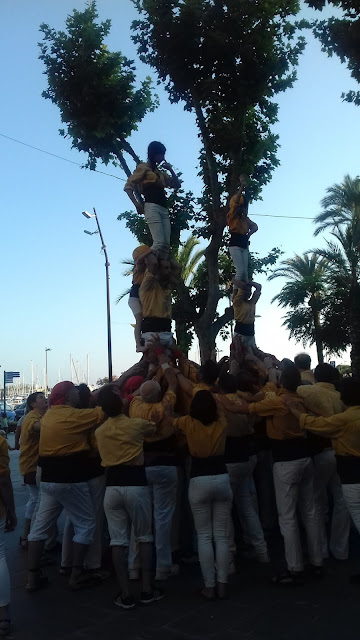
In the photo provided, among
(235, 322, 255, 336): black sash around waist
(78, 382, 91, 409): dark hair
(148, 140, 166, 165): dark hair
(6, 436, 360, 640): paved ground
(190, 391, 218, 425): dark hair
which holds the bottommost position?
(6, 436, 360, 640): paved ground

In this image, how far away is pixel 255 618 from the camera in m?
5.00

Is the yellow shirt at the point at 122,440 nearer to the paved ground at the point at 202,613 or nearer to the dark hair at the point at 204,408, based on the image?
the dark hair at the point at 204,408

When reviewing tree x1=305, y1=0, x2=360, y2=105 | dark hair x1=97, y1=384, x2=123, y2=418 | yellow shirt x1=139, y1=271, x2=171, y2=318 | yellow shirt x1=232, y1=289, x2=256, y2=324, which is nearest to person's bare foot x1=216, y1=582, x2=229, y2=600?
dark hair x1=97, y1=384, x2=123, y2=418

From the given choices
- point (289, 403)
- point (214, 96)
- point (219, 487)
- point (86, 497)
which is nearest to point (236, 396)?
point (289, 403)

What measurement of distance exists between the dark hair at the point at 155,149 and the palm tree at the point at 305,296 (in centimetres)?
2158

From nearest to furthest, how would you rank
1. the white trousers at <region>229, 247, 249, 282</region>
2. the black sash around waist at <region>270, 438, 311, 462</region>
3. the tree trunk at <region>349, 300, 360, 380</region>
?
the black sash around waist at <region>270, 438, 311, 462</region>, the white trousers at <region>229, 247, 249, 282</region>, the tree trunk at <region>349, 300, 360, 380</region>

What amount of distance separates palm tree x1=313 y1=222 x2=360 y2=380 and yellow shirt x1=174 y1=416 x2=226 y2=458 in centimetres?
2073

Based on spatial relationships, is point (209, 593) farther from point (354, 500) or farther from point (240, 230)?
point (240, 230)

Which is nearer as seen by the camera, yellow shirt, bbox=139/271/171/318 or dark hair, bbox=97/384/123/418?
dark hair, bbox=97/384/123/418

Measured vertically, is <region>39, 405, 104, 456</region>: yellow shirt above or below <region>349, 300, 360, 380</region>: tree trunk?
below

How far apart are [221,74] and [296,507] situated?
13.4 meters

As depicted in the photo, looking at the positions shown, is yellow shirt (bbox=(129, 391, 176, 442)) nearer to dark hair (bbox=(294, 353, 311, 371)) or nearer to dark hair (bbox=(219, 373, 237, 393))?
dark hair (bbox=(219, 373, 237, 393))

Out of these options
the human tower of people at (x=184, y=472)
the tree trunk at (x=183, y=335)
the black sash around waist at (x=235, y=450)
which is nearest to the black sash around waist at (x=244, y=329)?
the human tower of people at (x=184, y=472)

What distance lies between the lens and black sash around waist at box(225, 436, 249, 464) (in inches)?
263
